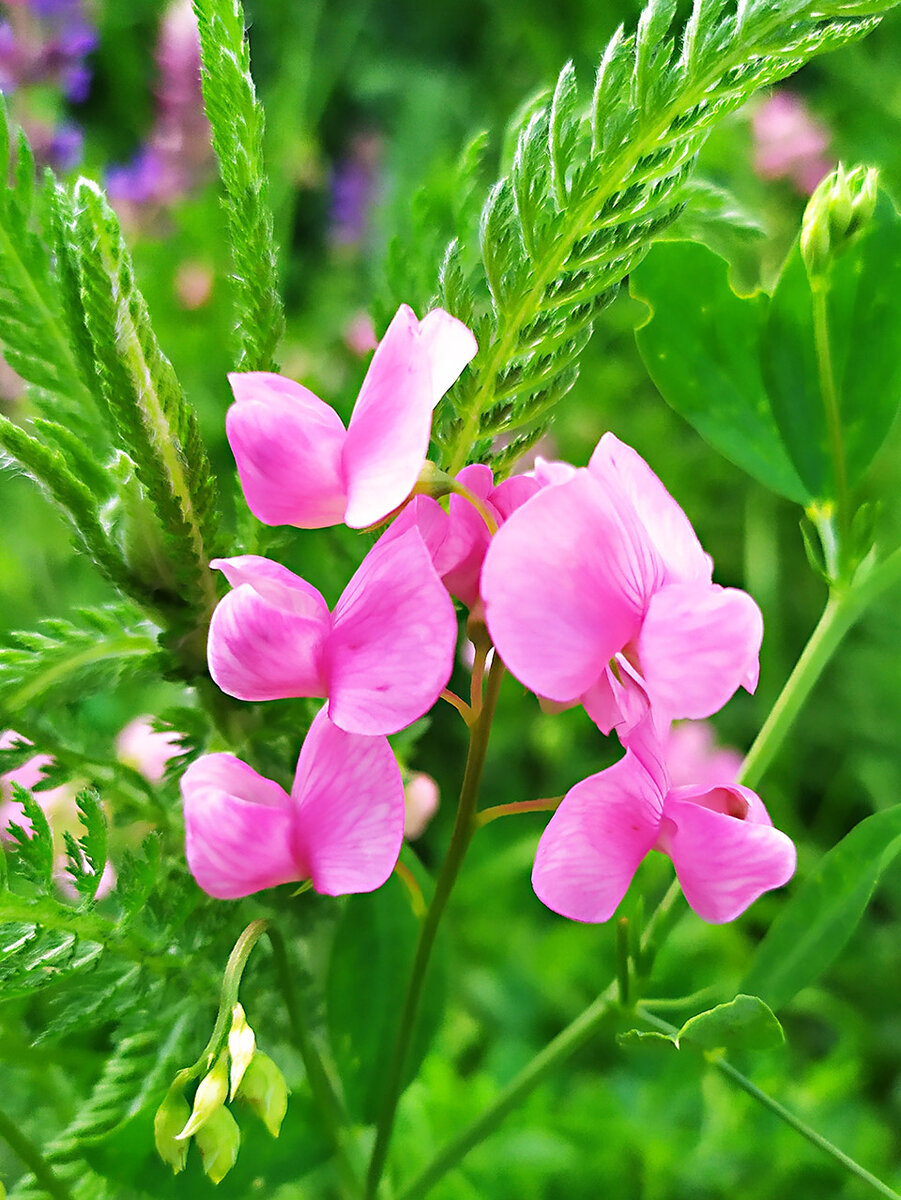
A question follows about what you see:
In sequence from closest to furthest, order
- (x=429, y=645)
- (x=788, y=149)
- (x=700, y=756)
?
1. (x=429, y=645)
2. (x=700, y=756)
3. (x=788, y=149)

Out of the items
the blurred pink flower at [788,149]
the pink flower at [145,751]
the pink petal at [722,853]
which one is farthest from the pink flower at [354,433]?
the blurred pink flower at [788,149]

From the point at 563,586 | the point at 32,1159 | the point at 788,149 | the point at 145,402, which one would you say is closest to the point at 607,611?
the point at 563,586

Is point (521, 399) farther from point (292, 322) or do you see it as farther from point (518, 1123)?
point (292, 322)

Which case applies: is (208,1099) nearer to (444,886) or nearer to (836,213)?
(444,886)

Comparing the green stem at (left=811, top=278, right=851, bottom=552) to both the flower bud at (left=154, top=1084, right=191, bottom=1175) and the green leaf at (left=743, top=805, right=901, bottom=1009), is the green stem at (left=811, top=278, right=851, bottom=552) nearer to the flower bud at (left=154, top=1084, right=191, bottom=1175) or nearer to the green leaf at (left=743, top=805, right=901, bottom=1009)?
the green leaf at (left=743, top=805, right=901, bottom=1009)

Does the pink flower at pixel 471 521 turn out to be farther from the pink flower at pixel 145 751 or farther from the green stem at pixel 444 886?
the pink flower at pixel 145 751
